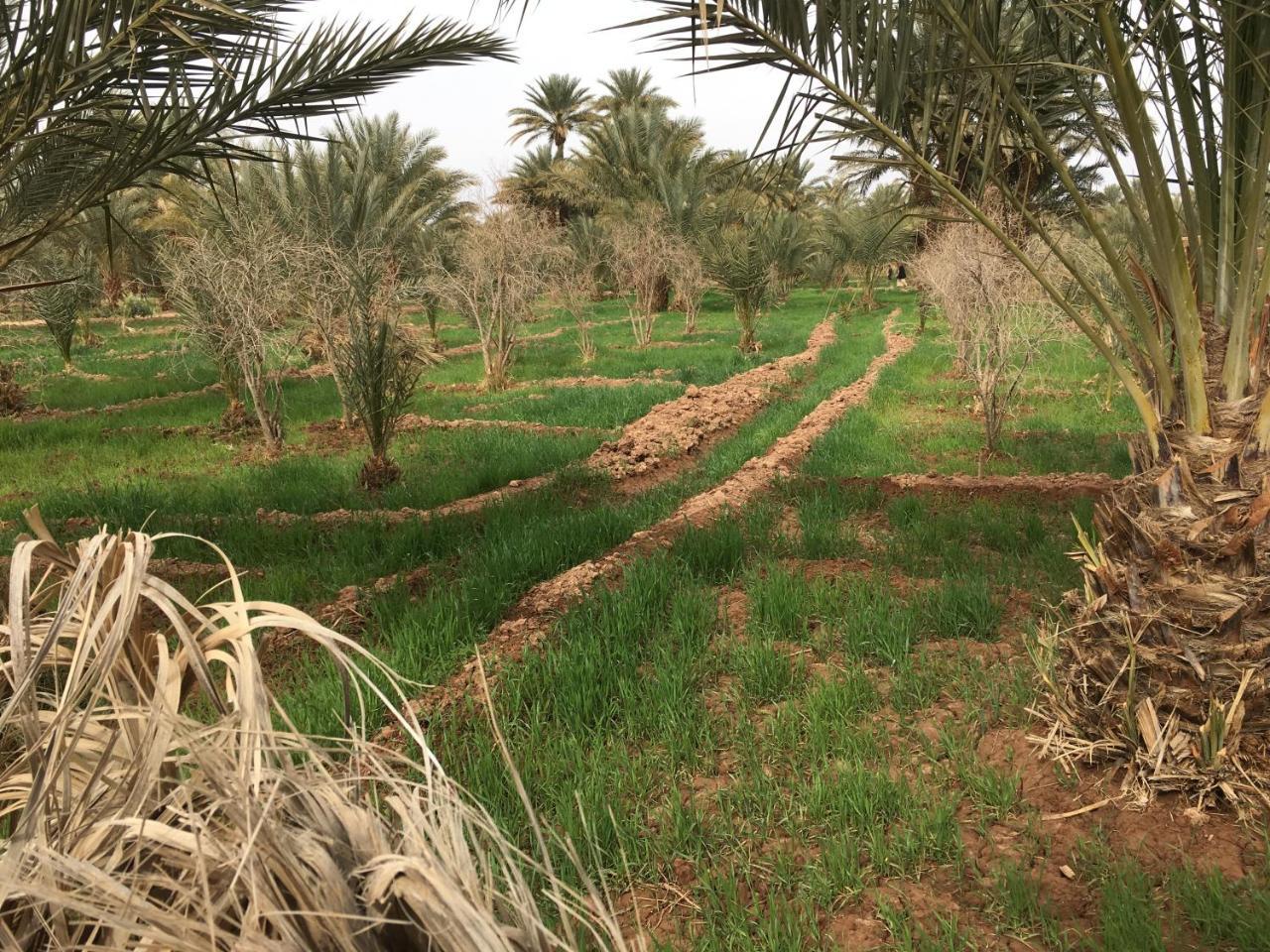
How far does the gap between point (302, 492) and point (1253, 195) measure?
6523mm

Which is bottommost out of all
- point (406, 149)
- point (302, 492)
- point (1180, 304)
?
point (302, 492)

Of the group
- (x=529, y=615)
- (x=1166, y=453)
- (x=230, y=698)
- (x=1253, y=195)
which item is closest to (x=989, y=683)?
(x=1166, y=453)

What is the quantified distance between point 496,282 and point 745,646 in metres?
12.7

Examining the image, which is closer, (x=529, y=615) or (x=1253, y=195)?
(x=1253, y=195)

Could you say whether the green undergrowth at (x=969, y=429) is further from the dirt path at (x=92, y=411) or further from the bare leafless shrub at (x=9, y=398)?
the bare leafless shrub at (x=9, y=398)

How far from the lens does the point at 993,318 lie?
797 cm

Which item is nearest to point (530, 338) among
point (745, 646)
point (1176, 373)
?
point (745, 646)

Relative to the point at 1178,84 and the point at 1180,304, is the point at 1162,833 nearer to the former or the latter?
the point at 1180,304

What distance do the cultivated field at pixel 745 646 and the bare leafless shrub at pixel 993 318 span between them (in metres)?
0.65

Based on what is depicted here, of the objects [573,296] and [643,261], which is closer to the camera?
[573,296]

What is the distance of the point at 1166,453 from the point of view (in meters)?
2.61

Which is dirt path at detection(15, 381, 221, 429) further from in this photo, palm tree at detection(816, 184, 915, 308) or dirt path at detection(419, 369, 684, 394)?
palm tree at detection(816, 184, 915, 308)

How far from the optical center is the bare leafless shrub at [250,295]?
8.51 meters

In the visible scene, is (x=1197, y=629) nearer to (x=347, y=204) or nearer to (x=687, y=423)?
(x=687, y=423)
